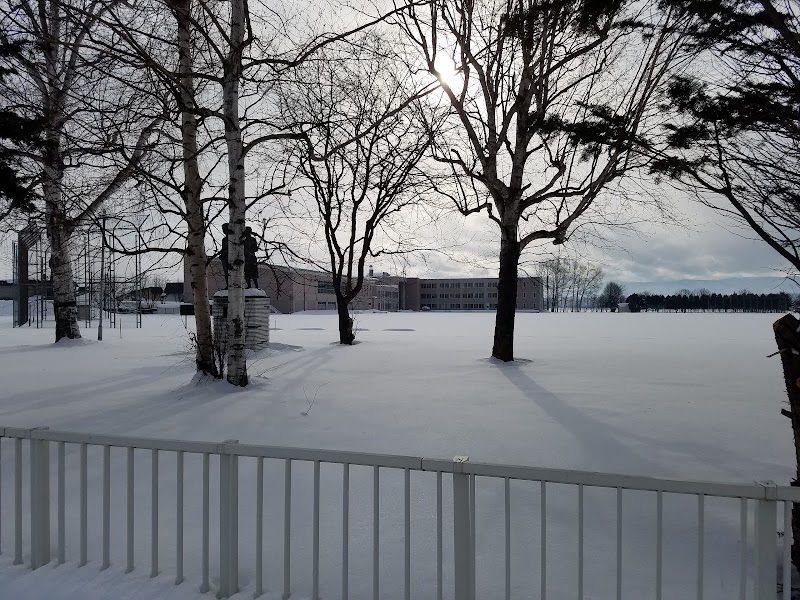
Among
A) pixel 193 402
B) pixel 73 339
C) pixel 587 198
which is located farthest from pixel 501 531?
pixel 73 339

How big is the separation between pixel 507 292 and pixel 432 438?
9185 mm

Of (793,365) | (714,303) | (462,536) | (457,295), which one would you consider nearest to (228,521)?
(462,536)

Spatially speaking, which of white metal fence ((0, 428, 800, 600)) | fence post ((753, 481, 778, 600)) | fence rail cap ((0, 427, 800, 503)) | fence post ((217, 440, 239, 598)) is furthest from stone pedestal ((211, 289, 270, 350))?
fence post ((753, 481, 778, 600))

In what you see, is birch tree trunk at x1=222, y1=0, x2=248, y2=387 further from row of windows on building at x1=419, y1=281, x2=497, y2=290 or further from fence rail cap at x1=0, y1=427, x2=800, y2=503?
row of windows on building at x1=419, y1=281, x2=497, y2=290

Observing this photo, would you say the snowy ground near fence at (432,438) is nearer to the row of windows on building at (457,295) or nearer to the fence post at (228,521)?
the fence post at (228,521)

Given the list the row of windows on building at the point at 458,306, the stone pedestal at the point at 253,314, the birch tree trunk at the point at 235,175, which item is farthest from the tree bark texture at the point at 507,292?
the row of windows on building at the point at 458,306

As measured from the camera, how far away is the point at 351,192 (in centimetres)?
2108

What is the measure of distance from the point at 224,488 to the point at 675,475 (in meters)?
4.34

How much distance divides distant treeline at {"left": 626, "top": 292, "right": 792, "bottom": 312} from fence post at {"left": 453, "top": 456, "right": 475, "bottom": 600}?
104 metres

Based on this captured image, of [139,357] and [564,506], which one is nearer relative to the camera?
[564,506]

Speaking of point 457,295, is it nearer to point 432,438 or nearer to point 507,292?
point 507,292

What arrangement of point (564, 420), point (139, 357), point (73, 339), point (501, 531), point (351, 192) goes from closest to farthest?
point (501, 531) → point (564, 420) → point (139, 357) → point (73, 339) → point (351, 192)

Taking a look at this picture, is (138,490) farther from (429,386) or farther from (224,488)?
(429,386)

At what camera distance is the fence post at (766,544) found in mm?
2481
